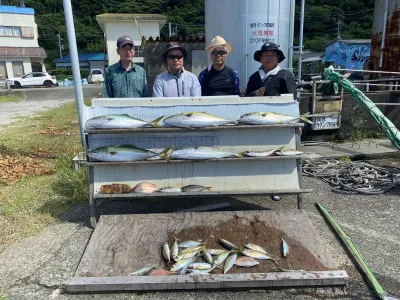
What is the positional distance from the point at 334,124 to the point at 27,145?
7528 mm

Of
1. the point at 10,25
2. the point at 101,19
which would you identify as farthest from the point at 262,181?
the point at 10,25

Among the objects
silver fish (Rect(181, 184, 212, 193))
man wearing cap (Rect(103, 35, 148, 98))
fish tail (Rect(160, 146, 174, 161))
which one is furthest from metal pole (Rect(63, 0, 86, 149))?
silver fish (Rect(181, 184, 212, 193))

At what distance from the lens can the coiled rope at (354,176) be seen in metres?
5.10

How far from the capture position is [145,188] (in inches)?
157

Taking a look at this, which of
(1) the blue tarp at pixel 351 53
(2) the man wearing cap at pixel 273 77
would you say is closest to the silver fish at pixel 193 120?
(2) the man wearing cap at pixel 273 77

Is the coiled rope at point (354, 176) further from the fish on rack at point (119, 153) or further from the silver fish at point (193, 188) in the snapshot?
A: the fish on rack at point (119, 153)

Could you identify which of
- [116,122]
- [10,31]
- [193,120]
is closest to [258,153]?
[193,120]

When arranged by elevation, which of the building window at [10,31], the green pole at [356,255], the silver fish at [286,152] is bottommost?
the green pole at [356,255]

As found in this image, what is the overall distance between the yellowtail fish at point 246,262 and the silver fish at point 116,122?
1806mm

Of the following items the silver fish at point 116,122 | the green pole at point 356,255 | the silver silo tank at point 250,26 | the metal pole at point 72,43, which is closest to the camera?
the green pole at point 356,255

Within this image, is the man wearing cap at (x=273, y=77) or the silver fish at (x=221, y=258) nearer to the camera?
the silver fish at (x=221, y=258)

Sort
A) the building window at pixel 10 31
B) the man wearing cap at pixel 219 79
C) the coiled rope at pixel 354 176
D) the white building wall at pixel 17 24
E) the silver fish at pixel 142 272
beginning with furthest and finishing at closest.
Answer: the white building wall at pixel 17 24 → the building window at pixel 10 31 → the coiled rope at pixel 354 176 → the man wearing cap at pixel 219 79 → the silver fish at pixel 142 272

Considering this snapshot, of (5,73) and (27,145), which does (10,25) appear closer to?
(5,73)

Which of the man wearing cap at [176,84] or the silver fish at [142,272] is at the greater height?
the man wearing cap at [176,84]
